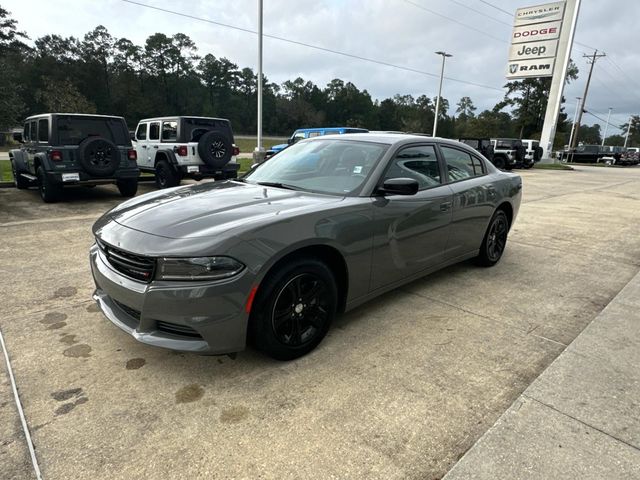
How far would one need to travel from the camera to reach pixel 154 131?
10797 millimetres

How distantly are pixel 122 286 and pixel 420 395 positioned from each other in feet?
6.20

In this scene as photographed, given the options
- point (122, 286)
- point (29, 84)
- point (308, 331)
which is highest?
point (29, 84)

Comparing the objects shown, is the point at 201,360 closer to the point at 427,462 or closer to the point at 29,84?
the point at 427,462

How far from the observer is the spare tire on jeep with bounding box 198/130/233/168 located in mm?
9812

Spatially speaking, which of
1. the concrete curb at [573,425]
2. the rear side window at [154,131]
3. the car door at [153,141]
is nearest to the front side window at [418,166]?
the concrete curb at [573,425]

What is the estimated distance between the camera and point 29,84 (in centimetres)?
5416

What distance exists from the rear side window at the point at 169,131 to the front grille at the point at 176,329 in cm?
862

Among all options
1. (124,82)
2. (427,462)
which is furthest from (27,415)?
(124,82)

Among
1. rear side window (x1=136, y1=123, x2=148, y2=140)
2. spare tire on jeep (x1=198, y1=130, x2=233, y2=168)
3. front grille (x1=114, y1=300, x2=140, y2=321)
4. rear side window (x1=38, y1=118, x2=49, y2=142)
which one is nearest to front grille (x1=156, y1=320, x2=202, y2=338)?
front grille (x1=114, y1=300, x2=140, y2=321)

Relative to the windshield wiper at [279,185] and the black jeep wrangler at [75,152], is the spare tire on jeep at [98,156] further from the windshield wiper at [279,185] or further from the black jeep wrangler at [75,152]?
the windshield wiper at [279,185]

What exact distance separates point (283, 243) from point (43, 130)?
26.5ft

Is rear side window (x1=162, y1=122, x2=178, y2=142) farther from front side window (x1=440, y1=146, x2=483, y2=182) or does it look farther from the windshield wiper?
front side window (x1=440, y1=146, x2=483, y2=182)

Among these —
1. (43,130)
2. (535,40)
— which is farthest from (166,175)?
(535,40)

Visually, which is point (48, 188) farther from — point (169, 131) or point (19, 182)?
point (169, 131)
